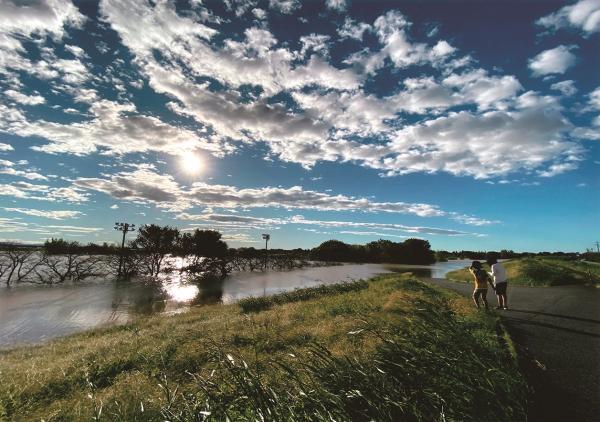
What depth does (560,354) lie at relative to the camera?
6.89 metres

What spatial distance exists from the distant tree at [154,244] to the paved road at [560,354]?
148ft

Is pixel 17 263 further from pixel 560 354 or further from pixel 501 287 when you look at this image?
pixel 560 354

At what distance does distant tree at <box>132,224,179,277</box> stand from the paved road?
45.2 m

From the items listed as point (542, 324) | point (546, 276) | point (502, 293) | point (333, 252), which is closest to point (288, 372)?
point (542, 324)

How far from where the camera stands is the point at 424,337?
459cm

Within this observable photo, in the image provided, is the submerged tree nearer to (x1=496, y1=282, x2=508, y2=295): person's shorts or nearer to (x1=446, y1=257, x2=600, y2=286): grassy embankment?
(x1=446, y1=257, x2=600, y2=286): grassy embankment

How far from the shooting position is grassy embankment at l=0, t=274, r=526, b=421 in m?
3.23

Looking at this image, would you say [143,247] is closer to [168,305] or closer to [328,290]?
[168,305]

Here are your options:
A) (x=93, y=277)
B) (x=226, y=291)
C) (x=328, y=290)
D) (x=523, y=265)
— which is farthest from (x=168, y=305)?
(x=523, y=265)

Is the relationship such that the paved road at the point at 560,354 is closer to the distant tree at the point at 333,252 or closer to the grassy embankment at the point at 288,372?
the grassy embankment at the point at 288,372

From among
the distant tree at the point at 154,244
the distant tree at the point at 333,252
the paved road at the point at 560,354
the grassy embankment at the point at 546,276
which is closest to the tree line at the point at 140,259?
the distant tree at the point at 154,244

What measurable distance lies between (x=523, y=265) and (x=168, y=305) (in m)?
26.9

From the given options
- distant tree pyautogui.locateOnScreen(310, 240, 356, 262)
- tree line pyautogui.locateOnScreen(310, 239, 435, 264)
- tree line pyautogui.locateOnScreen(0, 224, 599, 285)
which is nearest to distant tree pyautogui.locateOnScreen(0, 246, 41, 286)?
tree line pyautogui.locateOnScreen(0, 224, 599, 285)

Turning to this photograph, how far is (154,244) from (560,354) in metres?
48.5
